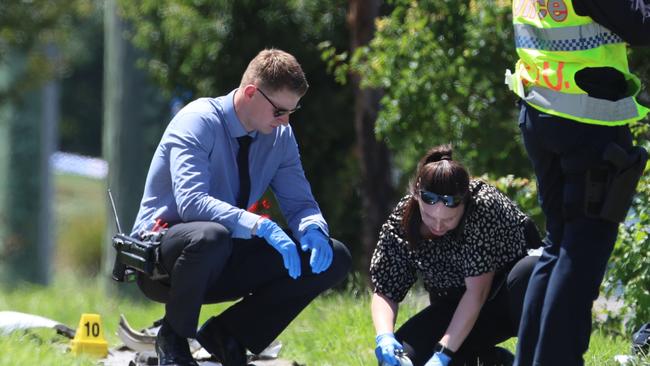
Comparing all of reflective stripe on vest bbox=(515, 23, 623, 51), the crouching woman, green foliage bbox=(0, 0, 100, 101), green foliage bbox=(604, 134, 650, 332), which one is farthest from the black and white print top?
green foliage bbox=(0, 0, 100, 101)

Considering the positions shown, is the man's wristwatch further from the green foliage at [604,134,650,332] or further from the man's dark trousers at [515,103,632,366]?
the green foliage at [604,134,650,332]

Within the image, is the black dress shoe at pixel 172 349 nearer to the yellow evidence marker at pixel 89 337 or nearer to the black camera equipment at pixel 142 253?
the black camera equipment at pixel 142 253

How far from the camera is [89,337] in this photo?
5.18m

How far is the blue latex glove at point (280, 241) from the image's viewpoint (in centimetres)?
442

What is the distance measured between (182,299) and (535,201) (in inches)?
112

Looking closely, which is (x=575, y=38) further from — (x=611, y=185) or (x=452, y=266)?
(x=452, y=266)

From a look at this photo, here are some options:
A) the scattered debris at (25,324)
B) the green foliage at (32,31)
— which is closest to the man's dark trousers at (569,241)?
the scattered debris at (25,324)

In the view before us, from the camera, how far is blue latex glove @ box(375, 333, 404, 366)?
4398mm

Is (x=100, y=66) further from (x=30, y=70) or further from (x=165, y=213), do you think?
(x=165, y=213)

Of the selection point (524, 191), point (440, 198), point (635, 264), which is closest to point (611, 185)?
point (440, 198)

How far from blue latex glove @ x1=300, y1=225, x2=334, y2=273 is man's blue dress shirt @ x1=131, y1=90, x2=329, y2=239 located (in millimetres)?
39

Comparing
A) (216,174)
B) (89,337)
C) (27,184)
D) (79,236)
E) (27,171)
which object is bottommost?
(79,236)

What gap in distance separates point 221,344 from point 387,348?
2.08 feet

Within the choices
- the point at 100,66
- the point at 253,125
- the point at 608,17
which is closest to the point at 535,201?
the point at 253,125
